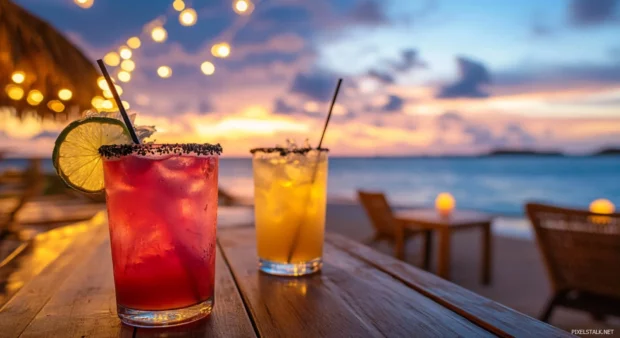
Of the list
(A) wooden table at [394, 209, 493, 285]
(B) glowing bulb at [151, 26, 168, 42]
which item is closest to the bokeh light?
(B) glowing bulb at [151, 26, 168, 42]

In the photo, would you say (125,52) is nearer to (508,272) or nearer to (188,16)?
(188,16)

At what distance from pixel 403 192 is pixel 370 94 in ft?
37.6

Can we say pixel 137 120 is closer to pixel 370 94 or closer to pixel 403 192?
pixel 370 94

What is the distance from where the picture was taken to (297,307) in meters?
0.73

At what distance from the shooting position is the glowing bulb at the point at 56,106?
5157 mm

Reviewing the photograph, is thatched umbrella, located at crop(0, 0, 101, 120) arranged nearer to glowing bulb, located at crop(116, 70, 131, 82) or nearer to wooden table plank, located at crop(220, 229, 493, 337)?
glowing bulb, located at crop(116, 70, 131, 82)

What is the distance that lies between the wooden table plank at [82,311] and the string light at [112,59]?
2164 mm

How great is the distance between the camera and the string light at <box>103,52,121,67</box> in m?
2.78

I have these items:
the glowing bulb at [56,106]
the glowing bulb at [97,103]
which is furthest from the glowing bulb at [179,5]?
the glowing bulb at [56,106]

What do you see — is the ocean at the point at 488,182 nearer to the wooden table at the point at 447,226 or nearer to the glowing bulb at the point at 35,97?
the glowing bulb at the point at 35,97

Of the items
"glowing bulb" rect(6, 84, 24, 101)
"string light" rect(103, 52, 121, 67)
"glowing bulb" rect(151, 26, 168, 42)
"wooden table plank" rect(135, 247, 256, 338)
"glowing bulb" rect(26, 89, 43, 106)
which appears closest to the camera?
"wooden table plank" rect(135, 247, 256, 338)

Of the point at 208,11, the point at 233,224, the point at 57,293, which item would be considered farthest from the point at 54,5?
the point at 57,293

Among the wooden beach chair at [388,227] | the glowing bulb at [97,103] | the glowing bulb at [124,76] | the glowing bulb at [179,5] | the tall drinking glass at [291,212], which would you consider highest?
the glowing bulb at [179,5]

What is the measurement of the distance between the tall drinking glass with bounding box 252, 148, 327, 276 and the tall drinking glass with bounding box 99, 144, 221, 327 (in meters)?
0.27
